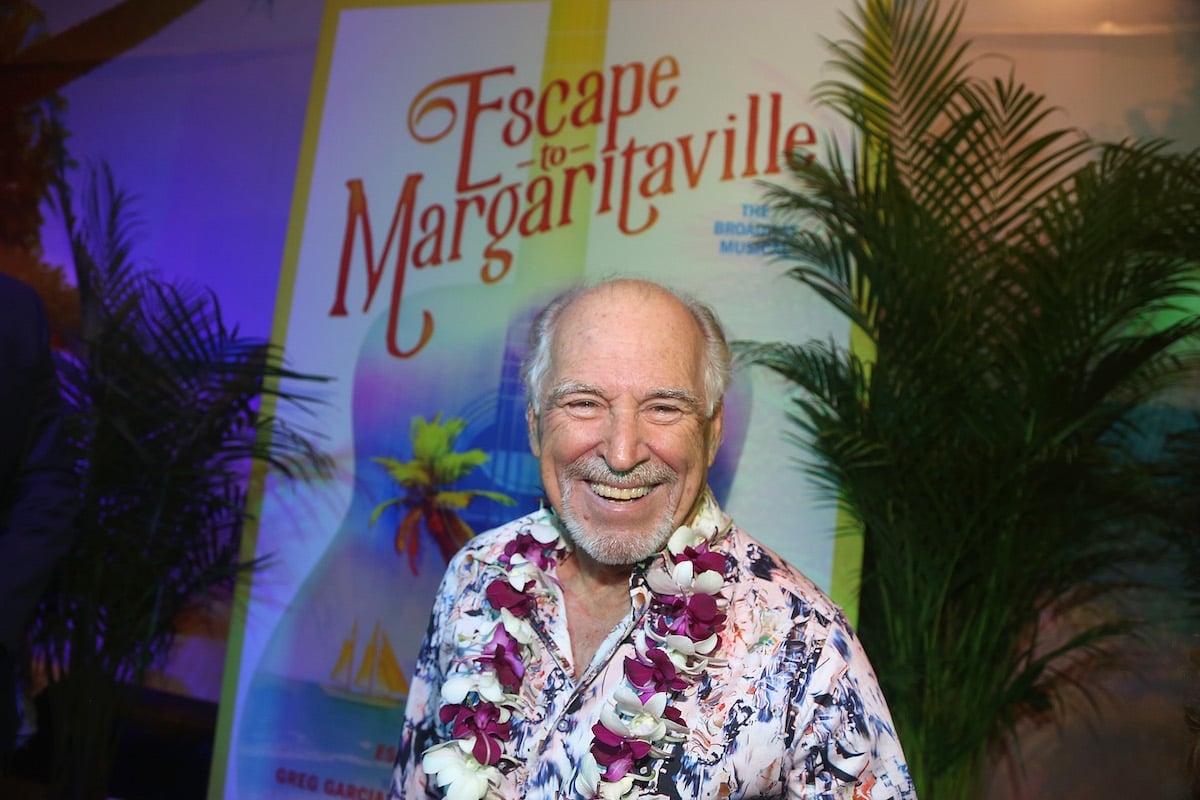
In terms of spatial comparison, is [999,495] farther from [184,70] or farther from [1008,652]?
[184,70]

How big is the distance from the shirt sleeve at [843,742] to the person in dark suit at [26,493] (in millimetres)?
3030

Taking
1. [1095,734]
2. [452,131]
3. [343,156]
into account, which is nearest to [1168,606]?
[1095,734]

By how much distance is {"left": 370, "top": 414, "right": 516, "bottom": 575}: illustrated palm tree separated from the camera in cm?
356

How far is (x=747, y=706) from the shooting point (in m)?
1.65

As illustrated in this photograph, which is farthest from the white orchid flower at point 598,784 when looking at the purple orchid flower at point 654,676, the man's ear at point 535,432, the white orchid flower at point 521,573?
the man's ear at point 535,432

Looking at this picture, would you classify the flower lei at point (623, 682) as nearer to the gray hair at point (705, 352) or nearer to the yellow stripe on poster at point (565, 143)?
the gray hair at point (705, 352)

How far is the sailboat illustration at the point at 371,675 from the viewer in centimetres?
356

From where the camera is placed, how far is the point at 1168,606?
315 centimetres

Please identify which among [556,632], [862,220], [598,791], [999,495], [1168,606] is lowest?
[598,791]

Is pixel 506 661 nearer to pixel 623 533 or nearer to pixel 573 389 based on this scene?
pixel 623 533

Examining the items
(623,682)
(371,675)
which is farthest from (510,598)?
(371,675)

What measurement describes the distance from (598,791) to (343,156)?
287 cm

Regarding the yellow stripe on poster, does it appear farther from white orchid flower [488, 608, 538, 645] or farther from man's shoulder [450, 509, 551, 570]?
white orchid flower [488, 608, 538, 645]

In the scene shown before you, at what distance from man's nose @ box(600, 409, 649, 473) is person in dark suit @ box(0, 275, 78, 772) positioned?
8.70ft
